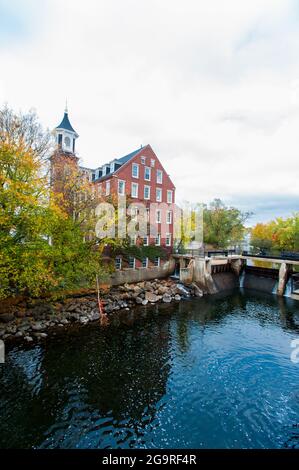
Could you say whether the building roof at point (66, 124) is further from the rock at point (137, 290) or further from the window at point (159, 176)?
the rock at point (137, 290)

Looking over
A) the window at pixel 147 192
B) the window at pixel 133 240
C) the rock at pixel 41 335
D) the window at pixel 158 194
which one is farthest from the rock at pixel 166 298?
the window at pixel 158 194

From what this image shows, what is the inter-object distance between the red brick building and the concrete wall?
3.11ft

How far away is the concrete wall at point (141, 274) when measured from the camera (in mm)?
26680

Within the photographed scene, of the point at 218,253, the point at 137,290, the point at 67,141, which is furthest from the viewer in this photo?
the point at 218,253

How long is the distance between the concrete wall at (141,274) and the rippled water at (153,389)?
32.5 feet

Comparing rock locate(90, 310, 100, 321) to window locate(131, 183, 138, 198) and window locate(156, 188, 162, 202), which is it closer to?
window locate(131, 183, 138, 198)

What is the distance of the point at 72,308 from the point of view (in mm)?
18578

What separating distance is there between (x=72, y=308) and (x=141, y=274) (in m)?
12.1

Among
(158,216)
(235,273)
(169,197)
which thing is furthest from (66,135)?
(235,273)

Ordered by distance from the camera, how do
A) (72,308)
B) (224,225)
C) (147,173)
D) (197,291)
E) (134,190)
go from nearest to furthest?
(72,308), (197,291), (134,190), (147,173), (224,225)

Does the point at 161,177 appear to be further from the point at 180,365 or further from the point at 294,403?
the point at 294,403

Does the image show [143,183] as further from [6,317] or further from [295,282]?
[295,282]

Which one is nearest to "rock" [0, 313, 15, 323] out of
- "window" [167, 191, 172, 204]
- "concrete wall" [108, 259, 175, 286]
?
"concrete wall" [108, 259, 175, 286]

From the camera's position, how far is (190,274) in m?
28.9
